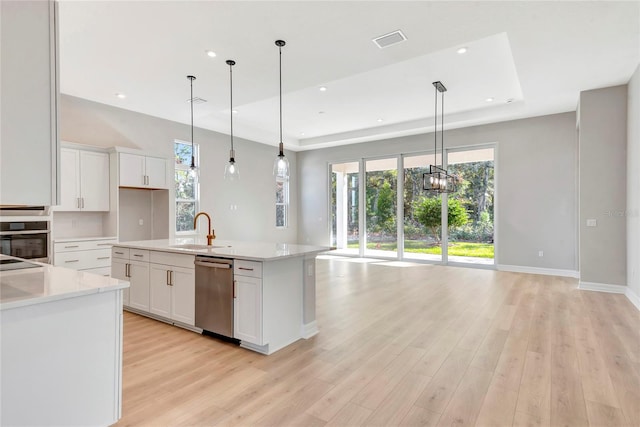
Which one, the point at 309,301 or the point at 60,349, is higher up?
the point at 60,349

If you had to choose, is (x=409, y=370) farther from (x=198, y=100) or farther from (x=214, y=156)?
(x=214, y=156)

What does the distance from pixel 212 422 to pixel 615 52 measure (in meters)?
5.47

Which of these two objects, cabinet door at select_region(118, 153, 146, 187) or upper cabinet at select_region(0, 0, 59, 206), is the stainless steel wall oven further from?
upper cabinet at select_region(0, 0, 59, 206)

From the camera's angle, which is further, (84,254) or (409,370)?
(84,254)

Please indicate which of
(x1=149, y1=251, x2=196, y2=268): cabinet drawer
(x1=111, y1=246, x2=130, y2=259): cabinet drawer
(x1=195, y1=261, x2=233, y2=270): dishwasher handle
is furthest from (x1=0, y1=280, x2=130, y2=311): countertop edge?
(x1=111, y1=246, x2=130, y2=259): cabinet drawer

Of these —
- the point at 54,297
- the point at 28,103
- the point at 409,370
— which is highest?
the point at 28,103

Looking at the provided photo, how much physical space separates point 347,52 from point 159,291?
3.45m

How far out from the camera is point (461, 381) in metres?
2.42

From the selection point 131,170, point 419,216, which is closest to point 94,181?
point 131,170

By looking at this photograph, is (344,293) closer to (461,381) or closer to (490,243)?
(461,381)

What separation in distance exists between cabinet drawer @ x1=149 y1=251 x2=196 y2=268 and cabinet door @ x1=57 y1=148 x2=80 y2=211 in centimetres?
221

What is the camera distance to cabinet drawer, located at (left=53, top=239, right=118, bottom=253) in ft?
15.2

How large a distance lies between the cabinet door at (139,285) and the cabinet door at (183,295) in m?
0.52

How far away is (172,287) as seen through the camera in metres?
3.59
